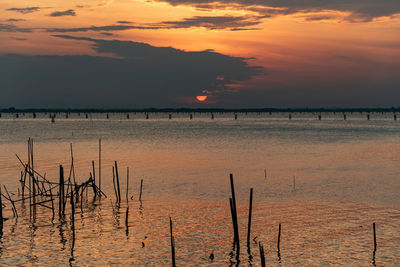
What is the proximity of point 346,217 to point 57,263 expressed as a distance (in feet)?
42.3

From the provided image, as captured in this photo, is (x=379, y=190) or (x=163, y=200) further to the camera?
(x=379, y=190)

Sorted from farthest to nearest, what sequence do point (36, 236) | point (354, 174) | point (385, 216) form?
point (354, 174)
point (385, 216)
point (36, 236)

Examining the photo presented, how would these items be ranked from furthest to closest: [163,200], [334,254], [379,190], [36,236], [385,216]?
[379,190] → [163,200] → [385,216] → [36,236] → [334,254]

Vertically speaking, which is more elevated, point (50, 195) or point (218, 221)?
point (50, 195)

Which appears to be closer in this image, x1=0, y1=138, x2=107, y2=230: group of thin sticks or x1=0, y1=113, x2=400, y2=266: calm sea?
x1=0, y1=113, x2=400, y2=266: calm sea

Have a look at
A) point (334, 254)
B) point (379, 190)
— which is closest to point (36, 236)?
point (334, 254)

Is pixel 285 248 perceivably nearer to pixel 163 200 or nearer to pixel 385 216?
pixel 385 216

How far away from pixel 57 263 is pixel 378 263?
402 inches

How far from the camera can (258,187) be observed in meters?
30.9

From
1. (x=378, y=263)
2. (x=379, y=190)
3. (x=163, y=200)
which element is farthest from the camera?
(x=379, y=190)

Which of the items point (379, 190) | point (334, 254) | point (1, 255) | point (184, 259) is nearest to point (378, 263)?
point (334, 254)

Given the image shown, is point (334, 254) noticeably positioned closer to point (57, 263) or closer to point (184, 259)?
point (184, 259)

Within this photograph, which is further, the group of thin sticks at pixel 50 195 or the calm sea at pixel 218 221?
the group of thin sticks at pixel 50 195

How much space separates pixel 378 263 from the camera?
1508cm
